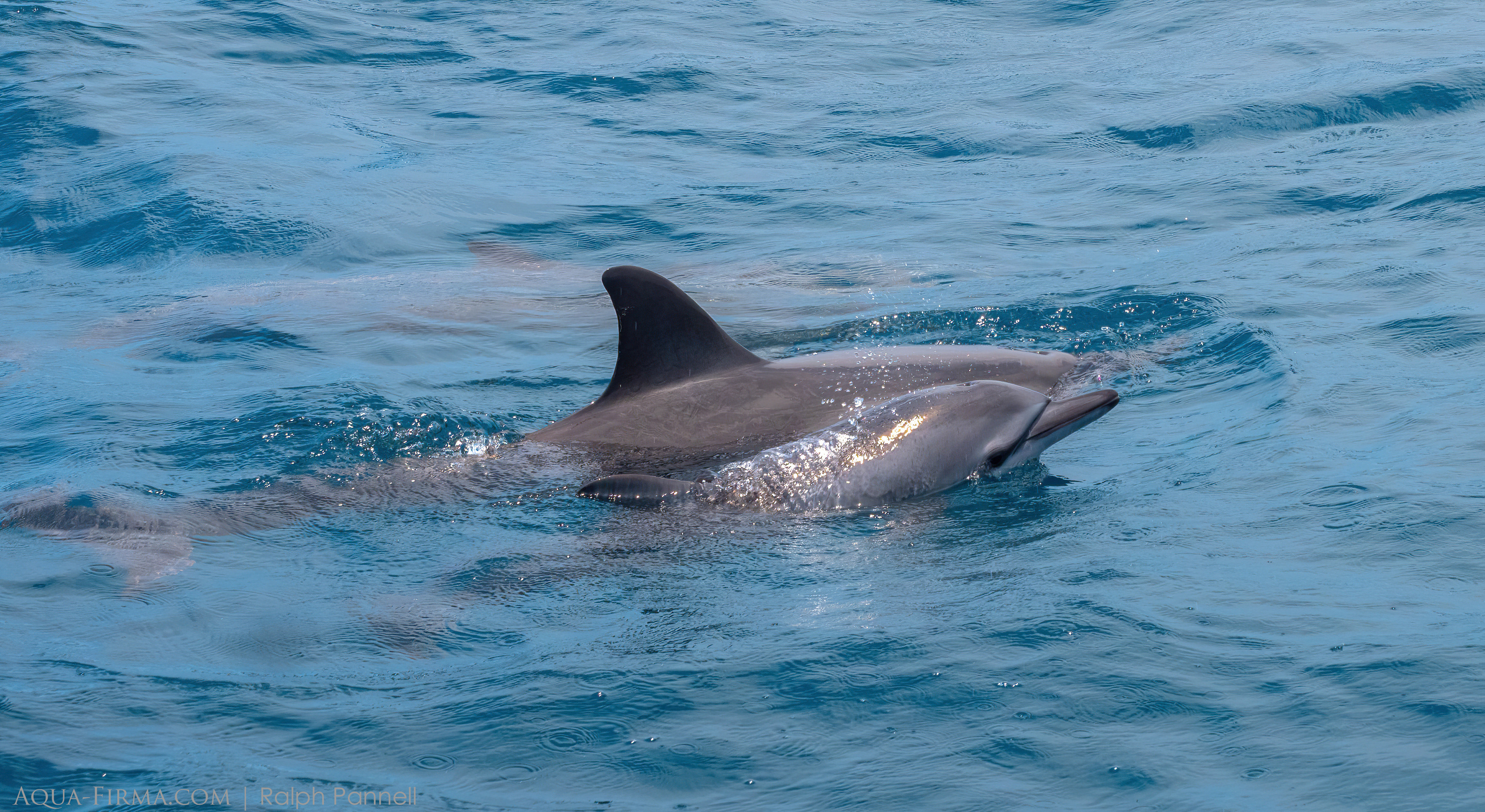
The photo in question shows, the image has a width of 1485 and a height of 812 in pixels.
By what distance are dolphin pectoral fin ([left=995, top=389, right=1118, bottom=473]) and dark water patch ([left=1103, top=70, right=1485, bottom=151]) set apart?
9.56m

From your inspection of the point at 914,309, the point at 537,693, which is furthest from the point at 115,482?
the point at 914,309

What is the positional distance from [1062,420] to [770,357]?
307cm

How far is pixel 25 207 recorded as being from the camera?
53.8ft

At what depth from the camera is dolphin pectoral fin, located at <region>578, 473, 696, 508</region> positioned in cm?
802

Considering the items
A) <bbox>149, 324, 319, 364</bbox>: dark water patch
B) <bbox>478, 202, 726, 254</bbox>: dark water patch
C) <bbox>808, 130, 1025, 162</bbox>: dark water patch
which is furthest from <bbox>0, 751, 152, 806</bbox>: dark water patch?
<bbox>808, 130, 1025, 162</bbox>: dark water patch

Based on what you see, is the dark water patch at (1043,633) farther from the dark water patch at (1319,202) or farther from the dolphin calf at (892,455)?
the dark water patch at (1319,202)

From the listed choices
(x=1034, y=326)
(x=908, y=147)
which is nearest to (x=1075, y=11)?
(x=908, y=147)

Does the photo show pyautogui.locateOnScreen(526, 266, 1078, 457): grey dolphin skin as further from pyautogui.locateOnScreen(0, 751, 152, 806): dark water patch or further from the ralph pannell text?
pyautogui.locateOnScreen(0, 751, 152, 806): dark water patch

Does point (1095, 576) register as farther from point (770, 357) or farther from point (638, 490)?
point (770, 357)

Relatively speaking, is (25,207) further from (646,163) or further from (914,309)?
(914,309)

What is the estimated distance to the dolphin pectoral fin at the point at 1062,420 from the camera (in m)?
8.60

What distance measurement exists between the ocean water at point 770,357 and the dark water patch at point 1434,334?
75 mm

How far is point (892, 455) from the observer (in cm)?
844

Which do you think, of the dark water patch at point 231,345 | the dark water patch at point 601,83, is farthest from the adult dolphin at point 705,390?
the dark water patch at point 601,83
